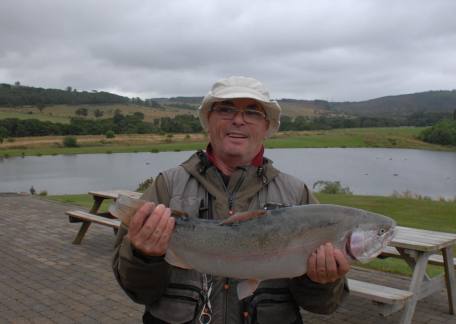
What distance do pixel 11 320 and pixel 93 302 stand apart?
1058mm

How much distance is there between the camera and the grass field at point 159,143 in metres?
73.0

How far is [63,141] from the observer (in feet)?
260

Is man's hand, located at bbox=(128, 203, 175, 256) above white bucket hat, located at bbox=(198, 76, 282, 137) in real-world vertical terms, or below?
below

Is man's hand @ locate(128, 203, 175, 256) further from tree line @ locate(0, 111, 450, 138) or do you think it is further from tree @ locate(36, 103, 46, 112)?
tree @ locate(36, 103, 46, 112)

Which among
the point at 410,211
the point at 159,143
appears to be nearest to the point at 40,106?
the point at 159,143

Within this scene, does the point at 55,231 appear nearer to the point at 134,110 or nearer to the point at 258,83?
the point at 258,83

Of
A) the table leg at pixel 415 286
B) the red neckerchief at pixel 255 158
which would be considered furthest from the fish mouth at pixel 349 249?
the table leg at pixel 415 286

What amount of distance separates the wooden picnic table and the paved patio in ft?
1.27

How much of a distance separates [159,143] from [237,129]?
81568mm

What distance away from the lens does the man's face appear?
9.27ft

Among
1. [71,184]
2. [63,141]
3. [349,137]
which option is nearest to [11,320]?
[71,184]

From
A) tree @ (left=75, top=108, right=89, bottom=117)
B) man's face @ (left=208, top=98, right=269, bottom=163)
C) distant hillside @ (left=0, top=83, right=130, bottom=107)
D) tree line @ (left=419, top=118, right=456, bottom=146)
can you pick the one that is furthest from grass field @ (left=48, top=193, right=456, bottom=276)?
distant hillside @ (left=0, top=83, right=130, bottom=107)

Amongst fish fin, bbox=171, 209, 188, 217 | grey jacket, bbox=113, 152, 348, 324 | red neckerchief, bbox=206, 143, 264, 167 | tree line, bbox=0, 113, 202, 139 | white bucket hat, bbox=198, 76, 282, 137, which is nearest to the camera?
fish fin, bbox=171, 209, 188, 217

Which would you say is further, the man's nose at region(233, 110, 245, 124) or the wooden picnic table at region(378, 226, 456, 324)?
the wooden picnic table at region(378, 226, 456, 324)
